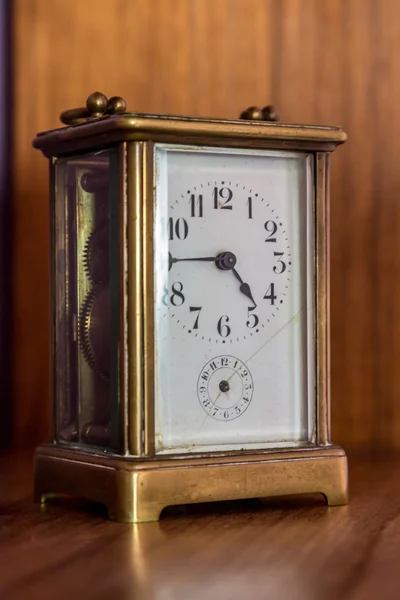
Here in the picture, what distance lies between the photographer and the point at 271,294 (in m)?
1.03

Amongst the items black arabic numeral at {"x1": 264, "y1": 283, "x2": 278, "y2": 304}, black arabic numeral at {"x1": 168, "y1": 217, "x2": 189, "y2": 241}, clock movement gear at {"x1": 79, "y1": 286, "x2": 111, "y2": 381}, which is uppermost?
black arabic numeral at {"x1": 168, "y1": 217, "x2": 189, "y2": 241}

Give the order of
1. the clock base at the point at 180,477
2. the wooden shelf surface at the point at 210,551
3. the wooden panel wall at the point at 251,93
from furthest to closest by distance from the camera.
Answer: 1. the wooden panel wall at the point at 251,93
2. the clock base at the point at 180,477
3. the wooden shelf surface at the point at 210,551

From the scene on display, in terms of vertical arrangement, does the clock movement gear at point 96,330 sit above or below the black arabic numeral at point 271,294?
→ below

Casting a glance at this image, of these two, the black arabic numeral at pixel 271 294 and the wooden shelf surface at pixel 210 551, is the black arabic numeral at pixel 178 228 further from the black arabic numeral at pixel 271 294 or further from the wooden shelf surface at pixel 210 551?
the wooden shelf surface at pixel 210 551

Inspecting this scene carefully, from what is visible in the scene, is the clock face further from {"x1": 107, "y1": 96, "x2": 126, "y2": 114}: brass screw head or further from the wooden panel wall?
the wooden panel wall

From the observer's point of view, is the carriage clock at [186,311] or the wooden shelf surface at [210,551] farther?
the carriage clock at [186,311]

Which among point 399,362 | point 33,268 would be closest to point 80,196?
point 33,268

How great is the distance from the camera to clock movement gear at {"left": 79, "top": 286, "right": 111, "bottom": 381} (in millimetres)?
1003

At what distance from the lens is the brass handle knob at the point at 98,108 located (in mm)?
1006

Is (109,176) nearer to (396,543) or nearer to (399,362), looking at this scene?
(396,543)

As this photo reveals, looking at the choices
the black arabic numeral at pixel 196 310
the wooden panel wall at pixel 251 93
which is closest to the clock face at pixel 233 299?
the black arabic numeral at pixel 196 310

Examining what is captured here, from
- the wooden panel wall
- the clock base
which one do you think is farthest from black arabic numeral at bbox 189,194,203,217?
the wooden panel wall

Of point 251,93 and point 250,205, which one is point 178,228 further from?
point 251,93

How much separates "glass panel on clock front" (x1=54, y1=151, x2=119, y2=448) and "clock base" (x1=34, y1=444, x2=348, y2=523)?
0.09 feet
